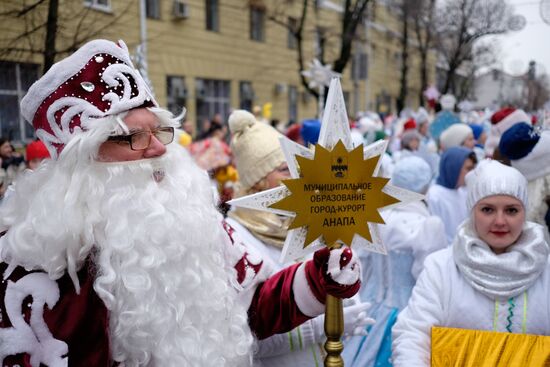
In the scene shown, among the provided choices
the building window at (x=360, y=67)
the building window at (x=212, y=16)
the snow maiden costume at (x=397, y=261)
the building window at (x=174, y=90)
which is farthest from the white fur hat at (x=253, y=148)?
the building window at (x=360, y=67)

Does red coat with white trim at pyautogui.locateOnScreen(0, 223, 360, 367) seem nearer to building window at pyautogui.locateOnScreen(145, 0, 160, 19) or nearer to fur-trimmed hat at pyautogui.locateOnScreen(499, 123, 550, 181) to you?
fur-trimmed hat at pyautogui.locateOnScreen(499, 123, 550, 181)

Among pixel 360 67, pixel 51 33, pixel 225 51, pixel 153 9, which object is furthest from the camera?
pixel 360 67

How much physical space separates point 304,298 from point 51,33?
109 inches

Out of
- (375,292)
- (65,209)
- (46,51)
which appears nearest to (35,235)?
(65,209)

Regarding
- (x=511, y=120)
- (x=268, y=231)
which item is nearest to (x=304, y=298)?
(x=268, y=231)

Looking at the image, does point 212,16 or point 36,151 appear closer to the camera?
point 36,151

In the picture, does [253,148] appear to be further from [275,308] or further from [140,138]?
[140,138]

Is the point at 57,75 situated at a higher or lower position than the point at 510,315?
higher

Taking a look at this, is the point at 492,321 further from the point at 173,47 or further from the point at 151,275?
the point at 173,47

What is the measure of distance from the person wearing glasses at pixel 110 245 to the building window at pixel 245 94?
16.2 metres

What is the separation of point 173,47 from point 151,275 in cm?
1359

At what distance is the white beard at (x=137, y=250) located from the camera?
5.01 feet

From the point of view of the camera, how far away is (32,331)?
4.88 feet

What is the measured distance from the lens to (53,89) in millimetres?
1617
